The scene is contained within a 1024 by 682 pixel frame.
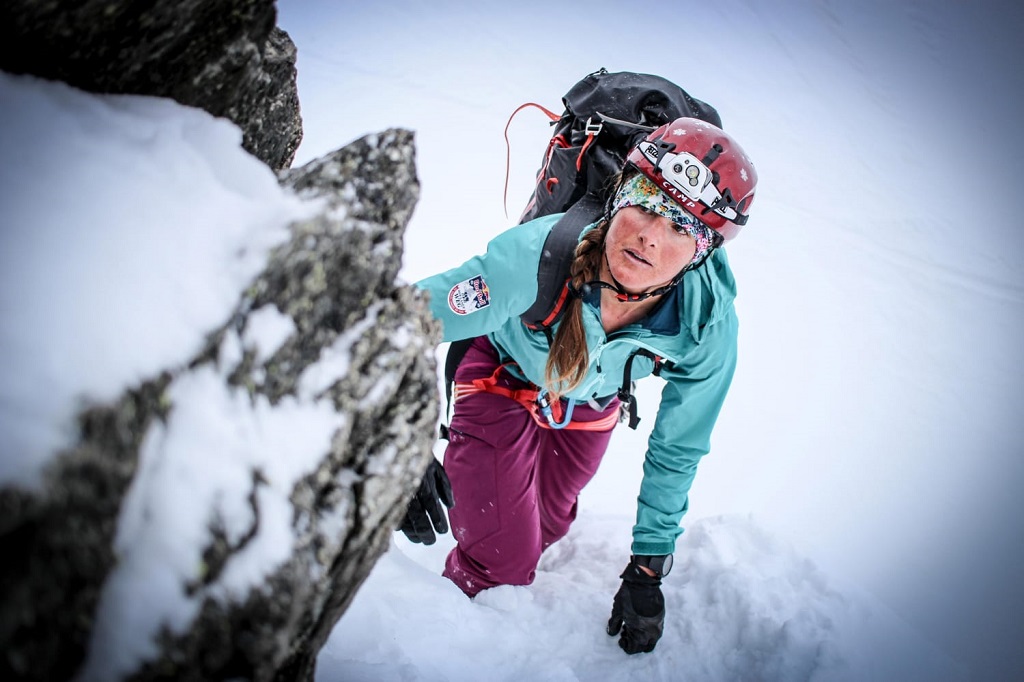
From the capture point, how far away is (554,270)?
2096 millimetres

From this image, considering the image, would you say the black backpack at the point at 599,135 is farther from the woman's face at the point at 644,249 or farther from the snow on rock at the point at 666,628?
the snow on rock at the point at 666,628

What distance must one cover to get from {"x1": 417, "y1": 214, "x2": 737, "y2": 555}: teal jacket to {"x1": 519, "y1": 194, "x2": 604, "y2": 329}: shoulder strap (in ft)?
0.12

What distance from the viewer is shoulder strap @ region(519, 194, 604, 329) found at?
209 cm

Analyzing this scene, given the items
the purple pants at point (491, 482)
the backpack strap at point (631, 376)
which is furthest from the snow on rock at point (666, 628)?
the backpack strap at point (631, 376)

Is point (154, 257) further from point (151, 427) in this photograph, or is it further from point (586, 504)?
point (586, 504)

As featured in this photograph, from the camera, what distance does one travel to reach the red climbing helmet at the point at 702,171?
2.05 meters

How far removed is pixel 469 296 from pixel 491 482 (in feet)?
3.79

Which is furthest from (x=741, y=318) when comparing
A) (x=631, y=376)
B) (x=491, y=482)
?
(x=491, y=482)

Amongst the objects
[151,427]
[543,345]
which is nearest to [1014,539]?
[543,345]

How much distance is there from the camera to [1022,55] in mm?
6781

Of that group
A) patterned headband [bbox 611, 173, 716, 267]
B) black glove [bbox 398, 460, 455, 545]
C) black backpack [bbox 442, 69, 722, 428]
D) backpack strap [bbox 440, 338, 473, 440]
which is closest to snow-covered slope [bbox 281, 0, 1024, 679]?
backpack strap [bbox 440, 338, 473, 440]

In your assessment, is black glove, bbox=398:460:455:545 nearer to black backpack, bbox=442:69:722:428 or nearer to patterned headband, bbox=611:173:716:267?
black backpack, bbox=442:69:722:428

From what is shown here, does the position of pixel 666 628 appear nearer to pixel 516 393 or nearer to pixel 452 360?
pixel 516 393

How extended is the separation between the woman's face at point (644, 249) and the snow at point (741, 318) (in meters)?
1.41
